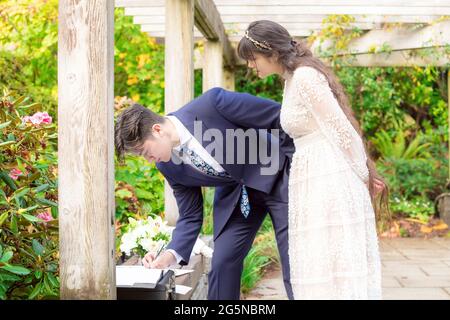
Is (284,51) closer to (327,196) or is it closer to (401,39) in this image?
(327,196)

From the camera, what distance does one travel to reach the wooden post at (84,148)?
7.66 feet

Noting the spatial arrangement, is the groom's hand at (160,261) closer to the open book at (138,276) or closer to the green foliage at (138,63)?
the open book at (138,276)

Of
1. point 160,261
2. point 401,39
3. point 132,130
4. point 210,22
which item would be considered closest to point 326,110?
point 132,130

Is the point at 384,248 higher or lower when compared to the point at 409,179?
lower

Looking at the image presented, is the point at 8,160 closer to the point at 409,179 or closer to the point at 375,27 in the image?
the point at 375,27

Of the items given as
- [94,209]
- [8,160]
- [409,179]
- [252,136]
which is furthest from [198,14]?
[409,179]

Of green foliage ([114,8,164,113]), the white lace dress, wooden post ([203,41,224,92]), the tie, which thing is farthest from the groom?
green foliage ([114,8,164,113])

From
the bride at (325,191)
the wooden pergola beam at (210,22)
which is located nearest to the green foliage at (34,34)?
the wooden pergola beam at (210,22)

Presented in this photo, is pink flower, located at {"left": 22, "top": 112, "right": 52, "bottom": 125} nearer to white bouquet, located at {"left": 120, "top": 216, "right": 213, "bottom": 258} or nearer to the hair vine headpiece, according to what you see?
white bouquet, located at {"left": 120, "top": 216, "right": 213, "bottom": 258}

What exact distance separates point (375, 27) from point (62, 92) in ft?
Answer: 20.1

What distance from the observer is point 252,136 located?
3078mm

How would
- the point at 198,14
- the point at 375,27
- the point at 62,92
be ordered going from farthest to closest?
1. the point at 375,27
2. the point at 198,14
3. the point at 62,92

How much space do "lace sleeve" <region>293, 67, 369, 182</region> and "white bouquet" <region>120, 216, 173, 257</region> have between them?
1209 mm

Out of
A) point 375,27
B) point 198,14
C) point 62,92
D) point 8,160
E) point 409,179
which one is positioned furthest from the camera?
point 409,179
